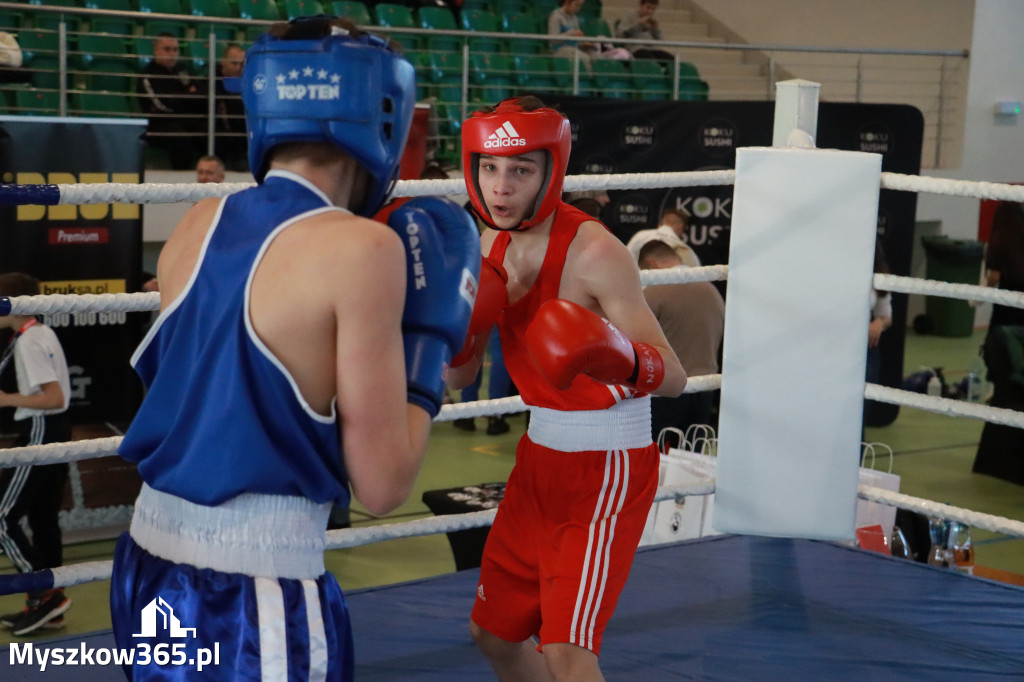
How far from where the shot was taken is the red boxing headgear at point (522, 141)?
7.22ft

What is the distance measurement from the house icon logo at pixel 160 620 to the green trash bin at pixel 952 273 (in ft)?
34.9

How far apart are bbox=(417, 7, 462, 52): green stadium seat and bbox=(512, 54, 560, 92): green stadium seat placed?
0.51m

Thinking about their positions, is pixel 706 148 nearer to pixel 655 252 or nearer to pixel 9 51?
pixel 655 252

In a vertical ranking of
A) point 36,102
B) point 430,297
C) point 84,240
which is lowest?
point 84,240

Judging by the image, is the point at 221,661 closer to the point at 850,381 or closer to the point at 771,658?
the point at 771,658

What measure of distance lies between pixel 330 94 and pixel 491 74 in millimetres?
8372

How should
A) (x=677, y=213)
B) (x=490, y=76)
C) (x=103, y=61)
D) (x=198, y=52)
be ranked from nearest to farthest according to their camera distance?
1. (x=677, y=213)
2. (x=103, y=61)
3. (x=198, y=52)
4. (x=490, y=76)

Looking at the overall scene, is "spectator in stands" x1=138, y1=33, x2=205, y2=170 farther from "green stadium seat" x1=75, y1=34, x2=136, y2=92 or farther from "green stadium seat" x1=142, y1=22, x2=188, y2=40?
"green stadium seat" x1=142, y1=22, x2=188, y2=40

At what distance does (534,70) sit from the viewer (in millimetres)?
9633

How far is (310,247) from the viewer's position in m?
1.35

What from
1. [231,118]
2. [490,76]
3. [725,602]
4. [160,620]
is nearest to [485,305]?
[160,620]

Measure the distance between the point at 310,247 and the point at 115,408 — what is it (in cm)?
387

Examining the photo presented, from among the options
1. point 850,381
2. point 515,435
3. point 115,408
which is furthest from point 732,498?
point 515,435

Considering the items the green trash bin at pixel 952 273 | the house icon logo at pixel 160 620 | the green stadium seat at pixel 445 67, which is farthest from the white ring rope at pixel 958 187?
the green trash bin at pixel 952 273
